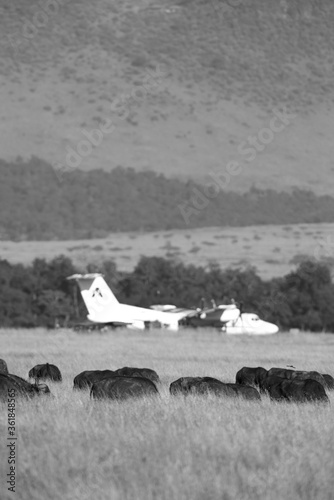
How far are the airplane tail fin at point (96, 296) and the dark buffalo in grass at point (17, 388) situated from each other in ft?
127

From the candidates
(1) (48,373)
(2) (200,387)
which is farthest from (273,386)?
(1) (48,373)

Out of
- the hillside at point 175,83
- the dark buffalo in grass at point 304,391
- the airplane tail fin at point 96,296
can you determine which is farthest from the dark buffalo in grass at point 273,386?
the hillside at point 175,83

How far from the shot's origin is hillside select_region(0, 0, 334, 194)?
14825 cm

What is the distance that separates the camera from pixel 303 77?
568ft

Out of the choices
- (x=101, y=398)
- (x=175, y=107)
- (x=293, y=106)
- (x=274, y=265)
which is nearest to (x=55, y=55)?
(x=175, y=107)

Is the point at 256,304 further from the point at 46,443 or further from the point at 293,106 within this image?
the point at 293,106

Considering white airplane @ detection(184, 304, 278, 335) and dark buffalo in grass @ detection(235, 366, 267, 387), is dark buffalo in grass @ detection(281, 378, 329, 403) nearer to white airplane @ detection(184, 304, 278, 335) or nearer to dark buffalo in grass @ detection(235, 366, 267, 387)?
dark buffalo in grass @ detection(235, 366, 267, 387)

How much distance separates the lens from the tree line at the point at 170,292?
62500 mm

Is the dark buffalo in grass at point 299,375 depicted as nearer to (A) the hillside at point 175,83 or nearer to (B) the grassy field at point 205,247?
(B) the grassy field at point 205,247

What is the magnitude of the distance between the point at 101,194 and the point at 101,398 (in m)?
118

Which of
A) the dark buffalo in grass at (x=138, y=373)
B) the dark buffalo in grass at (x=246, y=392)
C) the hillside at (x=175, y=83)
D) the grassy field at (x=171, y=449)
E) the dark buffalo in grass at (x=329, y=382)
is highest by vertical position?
the hillside at (x=175, y=83)

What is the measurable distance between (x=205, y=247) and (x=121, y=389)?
86523 mm

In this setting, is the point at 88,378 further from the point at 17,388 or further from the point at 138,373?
the point at 17,388

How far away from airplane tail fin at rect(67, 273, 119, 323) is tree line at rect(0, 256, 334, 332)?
177 centimetres
